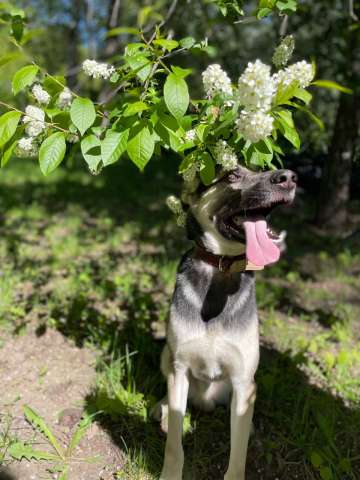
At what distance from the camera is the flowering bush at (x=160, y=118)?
175 centimetres

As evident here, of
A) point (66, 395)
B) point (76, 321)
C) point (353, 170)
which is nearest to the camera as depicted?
point (66, 395)

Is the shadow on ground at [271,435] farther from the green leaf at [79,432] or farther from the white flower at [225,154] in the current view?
the white flower at [225,154]

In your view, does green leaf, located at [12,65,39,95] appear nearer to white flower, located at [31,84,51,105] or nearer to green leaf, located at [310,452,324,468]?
white flower, located at [31,84,51,105]

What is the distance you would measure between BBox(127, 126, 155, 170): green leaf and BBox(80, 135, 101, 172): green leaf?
20 cm

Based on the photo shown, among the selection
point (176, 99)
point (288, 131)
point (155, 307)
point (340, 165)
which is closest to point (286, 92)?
point (288, 131)

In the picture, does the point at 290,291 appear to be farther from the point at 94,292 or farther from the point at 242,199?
the point at 242,199

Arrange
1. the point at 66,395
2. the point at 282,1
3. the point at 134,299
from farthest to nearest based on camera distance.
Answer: the point at 134,299 → the point at 66,395 → the point at 282,1

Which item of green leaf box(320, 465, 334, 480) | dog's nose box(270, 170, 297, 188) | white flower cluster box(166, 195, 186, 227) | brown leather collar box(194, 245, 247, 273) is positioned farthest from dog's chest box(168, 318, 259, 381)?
dog's nose box(270, 170, 297, 188)

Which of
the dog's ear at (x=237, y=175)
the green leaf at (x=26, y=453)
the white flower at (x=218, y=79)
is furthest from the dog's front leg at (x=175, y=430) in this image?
the white flower at (x=218, y=79)

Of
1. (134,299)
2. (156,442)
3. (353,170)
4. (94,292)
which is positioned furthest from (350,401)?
(353,170)

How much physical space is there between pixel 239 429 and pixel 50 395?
1371mm

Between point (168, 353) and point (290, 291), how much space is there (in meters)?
2.65

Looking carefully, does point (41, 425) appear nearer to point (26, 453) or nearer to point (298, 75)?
point (26, 453)

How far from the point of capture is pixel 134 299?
4539 mm
